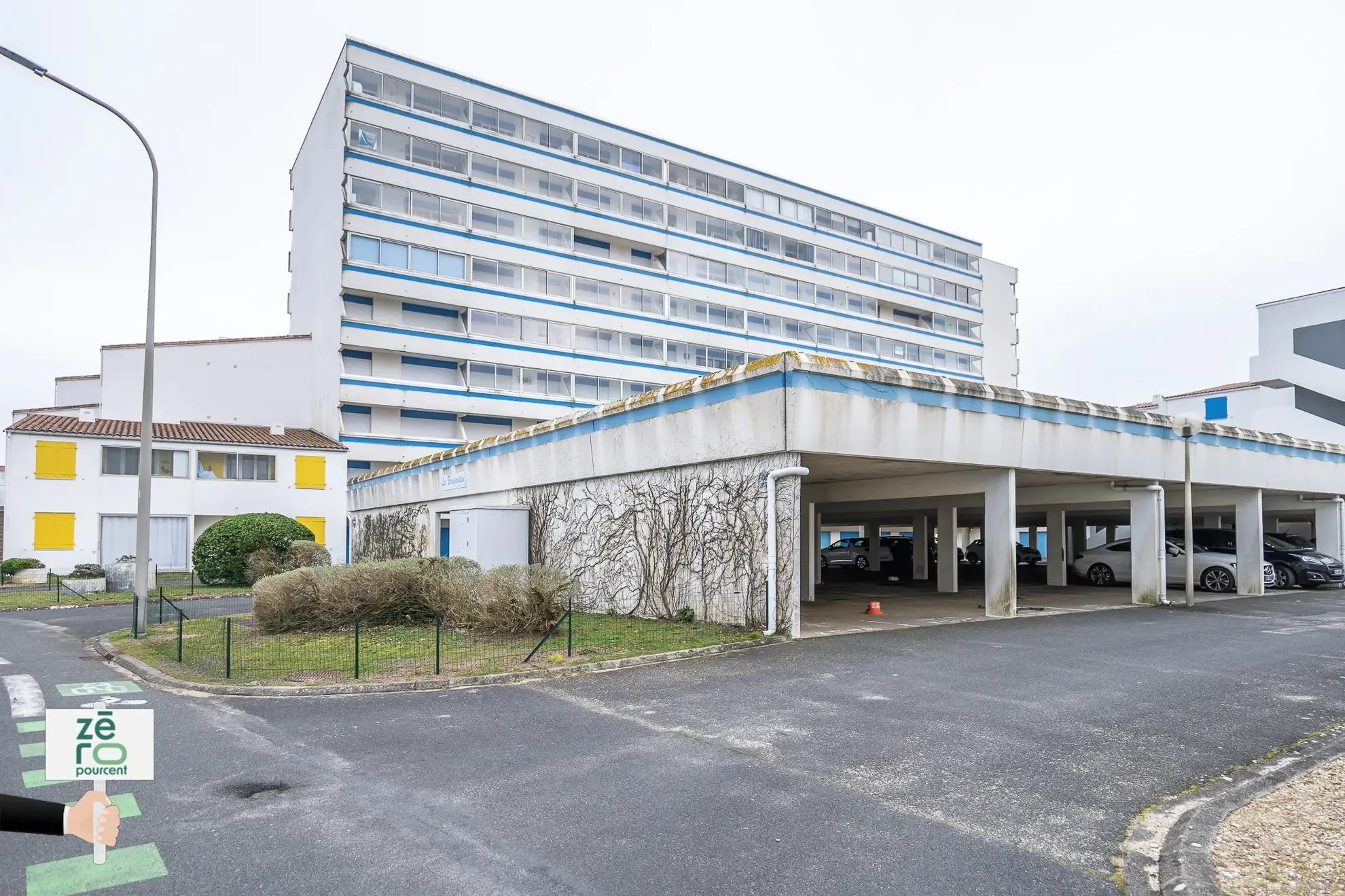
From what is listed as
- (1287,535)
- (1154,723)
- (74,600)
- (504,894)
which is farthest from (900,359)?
(504,894)

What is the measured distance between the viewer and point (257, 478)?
36.8 metres

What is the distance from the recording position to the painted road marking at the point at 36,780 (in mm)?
6508

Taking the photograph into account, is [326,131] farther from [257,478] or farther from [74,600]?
[74,600]

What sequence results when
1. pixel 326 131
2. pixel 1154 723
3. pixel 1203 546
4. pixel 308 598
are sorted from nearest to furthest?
pixel 1154 723, pixel 308 598, pixel 1203 546, pixel 326 131

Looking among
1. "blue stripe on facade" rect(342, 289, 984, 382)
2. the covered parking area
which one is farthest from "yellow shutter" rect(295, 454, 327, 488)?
the covered parking area

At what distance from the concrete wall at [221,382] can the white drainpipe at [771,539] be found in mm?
34875

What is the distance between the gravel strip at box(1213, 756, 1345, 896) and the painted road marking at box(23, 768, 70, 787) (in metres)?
7.77

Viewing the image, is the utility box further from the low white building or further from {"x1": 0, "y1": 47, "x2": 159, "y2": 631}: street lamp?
the low white building

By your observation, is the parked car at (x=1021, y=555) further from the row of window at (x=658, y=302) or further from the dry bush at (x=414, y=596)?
the dry bush at (x=414, y=596)

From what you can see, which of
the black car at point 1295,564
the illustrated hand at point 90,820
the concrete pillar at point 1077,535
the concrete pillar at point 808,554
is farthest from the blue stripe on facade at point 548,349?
the illustrated hand at point 90,820

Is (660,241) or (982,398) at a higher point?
(660,241)

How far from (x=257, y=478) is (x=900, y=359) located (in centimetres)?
4536

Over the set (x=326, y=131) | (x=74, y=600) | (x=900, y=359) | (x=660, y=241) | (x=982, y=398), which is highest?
(x=326, y=131)

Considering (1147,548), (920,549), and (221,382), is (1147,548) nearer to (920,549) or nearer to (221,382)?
(920,549)
